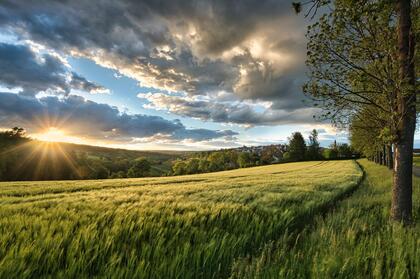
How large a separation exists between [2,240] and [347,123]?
9.62 m

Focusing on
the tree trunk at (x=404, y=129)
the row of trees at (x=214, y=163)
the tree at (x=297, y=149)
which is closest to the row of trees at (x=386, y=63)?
the tree trunk at (x=404, y=129)

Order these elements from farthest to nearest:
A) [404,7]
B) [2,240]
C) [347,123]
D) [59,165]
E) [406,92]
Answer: [59,165]
[347,123]
[404,7]
[406,92]
[2,240]

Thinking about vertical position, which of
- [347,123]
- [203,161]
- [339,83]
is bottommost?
[203,161]

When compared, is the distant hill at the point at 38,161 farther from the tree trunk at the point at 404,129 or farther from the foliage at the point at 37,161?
the tree trunk at the point at 404,129

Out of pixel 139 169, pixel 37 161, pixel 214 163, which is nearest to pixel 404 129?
pixel 37 161

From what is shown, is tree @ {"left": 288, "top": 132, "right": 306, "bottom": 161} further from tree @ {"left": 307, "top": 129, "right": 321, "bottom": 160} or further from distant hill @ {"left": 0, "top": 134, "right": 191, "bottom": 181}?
distant hill @ {"left": 0, "top": 134, "right": 191, "bottom": 181}

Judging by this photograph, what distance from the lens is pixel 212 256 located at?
3.56m

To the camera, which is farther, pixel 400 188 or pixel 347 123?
pixel 347 123

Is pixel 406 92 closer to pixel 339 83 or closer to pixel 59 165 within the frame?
pixel 339 83

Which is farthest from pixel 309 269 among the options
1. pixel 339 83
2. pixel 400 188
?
pixel 339 83

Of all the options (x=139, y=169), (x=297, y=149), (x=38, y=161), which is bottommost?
(x=139, y=169)

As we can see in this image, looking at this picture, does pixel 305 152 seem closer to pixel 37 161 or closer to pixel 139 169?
pixel 139 169

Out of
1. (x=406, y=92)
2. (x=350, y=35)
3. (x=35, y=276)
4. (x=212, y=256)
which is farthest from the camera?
(x=350, y=35)

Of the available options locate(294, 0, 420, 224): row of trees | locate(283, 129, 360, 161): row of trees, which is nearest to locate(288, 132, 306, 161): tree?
locate(283, 129, 360, 161): row of trees
